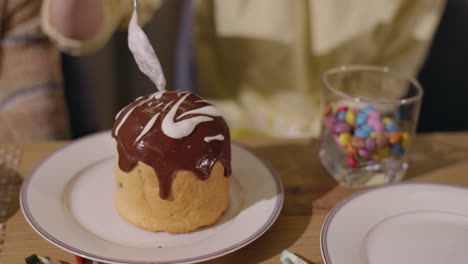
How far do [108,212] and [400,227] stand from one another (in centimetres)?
49

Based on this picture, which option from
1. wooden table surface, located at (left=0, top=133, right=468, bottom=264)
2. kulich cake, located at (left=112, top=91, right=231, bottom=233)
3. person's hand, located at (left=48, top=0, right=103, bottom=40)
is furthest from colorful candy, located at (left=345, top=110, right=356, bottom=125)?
person's hand, located at (left=48, top=0, right=103, bottom=40)

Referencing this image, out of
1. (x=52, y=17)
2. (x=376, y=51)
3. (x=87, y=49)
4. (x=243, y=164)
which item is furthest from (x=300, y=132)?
(x=52, y=17)

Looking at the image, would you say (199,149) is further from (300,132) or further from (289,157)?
(300,132)

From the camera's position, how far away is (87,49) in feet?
3.97

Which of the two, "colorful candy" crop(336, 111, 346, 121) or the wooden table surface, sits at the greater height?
"colorful candy" crop(336, 111, 346, 121)

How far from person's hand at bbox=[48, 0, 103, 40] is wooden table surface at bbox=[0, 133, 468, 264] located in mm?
324

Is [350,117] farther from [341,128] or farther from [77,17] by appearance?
[77,17]

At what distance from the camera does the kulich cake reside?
72 centimetres

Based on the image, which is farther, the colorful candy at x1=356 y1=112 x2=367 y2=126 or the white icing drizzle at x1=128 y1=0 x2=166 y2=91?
the colorful candy at x1=356 y1=112 x2=367 y2=126

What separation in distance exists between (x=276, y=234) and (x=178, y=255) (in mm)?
178

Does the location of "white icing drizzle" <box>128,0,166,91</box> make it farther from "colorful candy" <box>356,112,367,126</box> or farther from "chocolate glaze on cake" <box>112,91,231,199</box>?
"colorful candy" <box>356,112,367,126</box>

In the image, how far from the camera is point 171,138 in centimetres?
72

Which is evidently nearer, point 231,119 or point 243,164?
point 243,164

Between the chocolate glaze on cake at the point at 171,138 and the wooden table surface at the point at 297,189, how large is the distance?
5.9 inches
